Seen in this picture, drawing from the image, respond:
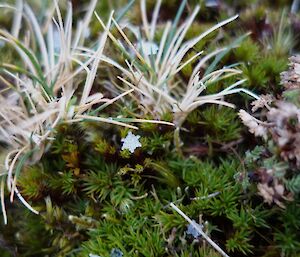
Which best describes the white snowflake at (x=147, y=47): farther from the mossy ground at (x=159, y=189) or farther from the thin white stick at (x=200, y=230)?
the thin white stick at (x=200, y=230)

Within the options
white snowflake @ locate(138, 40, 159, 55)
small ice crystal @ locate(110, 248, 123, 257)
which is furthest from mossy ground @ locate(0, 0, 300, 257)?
white snowflake @ locate(138, 40, 159, 55)

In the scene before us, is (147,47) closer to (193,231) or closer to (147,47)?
(147,47)

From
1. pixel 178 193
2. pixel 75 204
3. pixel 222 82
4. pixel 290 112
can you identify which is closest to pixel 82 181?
pixel 75 204

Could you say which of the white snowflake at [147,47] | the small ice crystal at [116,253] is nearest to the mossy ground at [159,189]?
the small ice crystal at [116,253]

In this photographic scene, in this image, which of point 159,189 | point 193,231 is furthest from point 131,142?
point 193,231

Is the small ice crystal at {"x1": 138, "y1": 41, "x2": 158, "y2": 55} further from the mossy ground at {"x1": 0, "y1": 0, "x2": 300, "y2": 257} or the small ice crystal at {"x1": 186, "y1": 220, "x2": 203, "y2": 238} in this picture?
the small ice crystal at {"x1": 186, "y1": 220, "x2": 203, "y2": 238}
